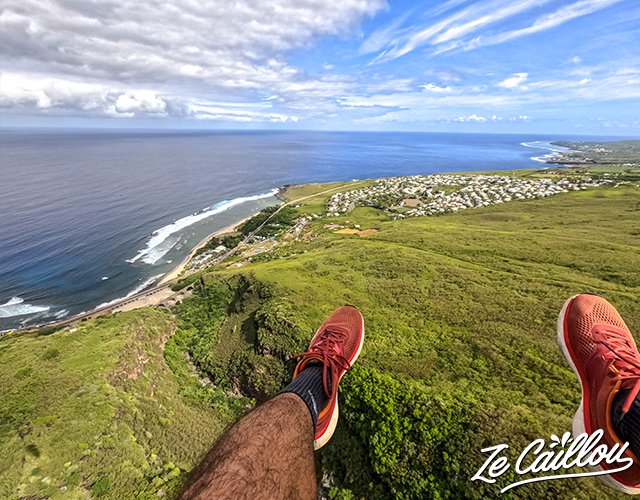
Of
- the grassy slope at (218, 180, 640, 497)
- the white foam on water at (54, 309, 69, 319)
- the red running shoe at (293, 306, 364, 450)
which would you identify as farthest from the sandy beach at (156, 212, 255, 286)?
the red running shoe at (293, 306, 364, 450)

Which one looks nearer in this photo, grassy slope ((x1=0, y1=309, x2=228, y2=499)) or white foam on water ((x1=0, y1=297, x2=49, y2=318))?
grassy slope ((x1=0, y1=309, x2=228, y2=499))

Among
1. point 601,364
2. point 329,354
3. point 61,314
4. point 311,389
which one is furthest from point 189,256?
point 601,364

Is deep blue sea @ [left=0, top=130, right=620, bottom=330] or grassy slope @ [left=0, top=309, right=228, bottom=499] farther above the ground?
grassy slope @ [left=0, top=309, right=228, bottom=499]

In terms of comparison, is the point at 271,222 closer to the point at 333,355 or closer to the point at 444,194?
the point at 444,194

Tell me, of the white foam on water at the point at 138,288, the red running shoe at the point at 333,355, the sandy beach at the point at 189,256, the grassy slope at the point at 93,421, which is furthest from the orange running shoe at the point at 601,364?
the sandy beach at the point at 189,256

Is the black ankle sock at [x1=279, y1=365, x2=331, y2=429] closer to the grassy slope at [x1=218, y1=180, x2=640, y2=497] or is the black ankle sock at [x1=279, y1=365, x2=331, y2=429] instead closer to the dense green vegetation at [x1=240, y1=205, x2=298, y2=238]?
the grassy slope at [x1=218, y1=180, x2=640, y2=497]

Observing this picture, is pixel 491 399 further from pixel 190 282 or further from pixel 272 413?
pixel 190 282

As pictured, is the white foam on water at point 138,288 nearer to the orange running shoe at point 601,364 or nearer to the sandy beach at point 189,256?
the sandy beach at point 189,256
